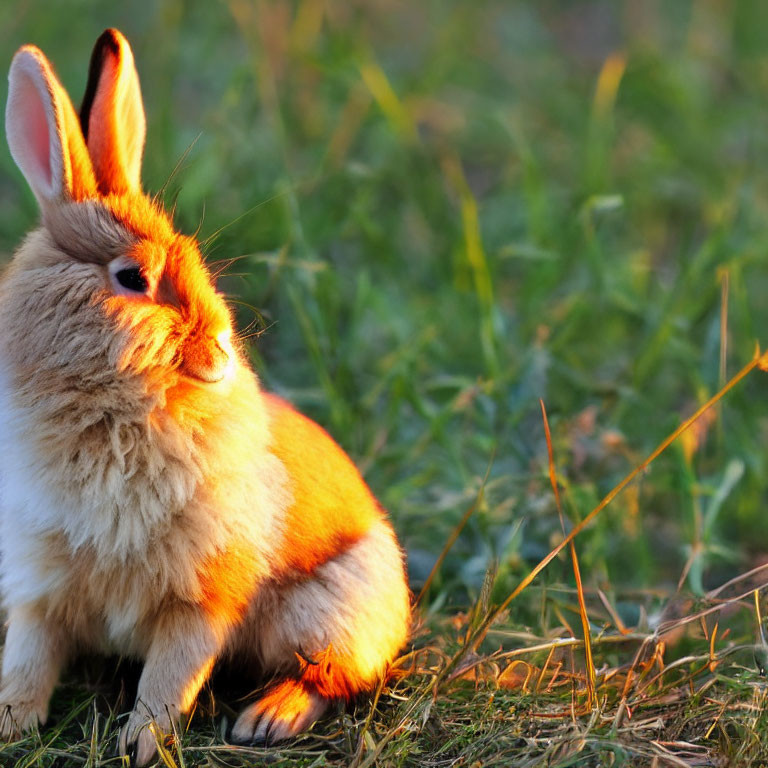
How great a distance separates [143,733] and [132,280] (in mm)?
1094

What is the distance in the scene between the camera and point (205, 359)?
8.45ft

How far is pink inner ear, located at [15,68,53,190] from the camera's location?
2.82m

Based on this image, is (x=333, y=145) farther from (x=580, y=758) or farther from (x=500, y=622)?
(x=580, y=758)

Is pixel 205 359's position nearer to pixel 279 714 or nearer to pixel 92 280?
pixel 92 280

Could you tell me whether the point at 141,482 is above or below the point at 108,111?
below

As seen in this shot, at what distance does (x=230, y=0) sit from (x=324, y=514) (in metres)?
4.15

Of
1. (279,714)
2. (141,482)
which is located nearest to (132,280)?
(141,482)

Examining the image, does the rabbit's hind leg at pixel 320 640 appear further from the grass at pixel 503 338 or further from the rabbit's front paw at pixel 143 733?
the rabbit's front paw at pixel 143 733

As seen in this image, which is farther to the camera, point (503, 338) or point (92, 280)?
point (503, 338)

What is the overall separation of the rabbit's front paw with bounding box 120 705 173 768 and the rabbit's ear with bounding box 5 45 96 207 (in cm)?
130

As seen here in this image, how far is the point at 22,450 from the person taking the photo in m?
2.62

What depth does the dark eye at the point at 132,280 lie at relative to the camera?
102 inches

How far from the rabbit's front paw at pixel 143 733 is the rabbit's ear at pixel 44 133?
1297 mm

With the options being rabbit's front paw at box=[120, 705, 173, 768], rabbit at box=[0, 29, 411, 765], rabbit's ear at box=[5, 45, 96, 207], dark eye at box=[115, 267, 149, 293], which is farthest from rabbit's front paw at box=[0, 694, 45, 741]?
rabbit's ear at box=[5, 45, 96, 207]
